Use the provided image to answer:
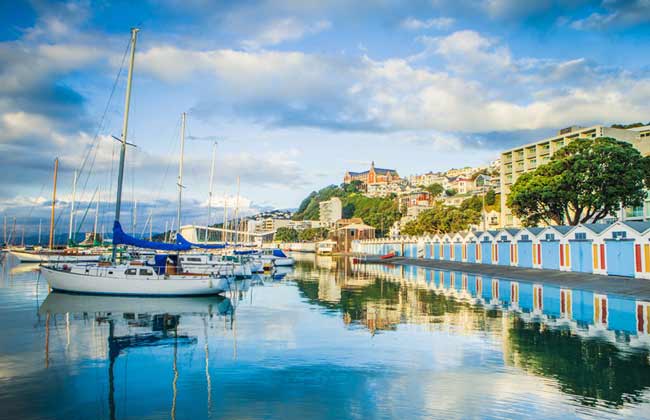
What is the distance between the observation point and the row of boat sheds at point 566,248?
36906 mm

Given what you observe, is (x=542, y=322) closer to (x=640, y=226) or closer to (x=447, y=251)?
(x=640, y=226)

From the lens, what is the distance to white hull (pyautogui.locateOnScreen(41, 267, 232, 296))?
30.3 m

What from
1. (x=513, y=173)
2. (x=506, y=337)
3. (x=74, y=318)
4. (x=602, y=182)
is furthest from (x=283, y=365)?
(x=513, y=173)

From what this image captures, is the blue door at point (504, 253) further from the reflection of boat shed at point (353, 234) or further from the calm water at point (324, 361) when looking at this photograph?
the reflection of boat shed at point (353, 234)

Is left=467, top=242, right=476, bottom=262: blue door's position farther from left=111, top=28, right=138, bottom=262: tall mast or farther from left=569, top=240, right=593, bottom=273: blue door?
left=111, top=28, right=138, bottom=262: tall mast

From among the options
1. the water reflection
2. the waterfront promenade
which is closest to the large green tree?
the waterfront promenade

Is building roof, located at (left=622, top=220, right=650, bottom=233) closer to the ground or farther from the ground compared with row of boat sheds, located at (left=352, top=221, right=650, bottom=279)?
farther from the ground

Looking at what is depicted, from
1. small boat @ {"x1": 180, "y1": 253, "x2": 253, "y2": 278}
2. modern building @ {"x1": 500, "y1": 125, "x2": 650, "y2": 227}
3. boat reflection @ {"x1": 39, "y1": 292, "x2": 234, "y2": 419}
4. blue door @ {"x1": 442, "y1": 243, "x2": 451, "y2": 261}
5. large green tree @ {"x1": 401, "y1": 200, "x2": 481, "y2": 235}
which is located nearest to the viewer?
boat reflection @ {"x1": 39, "y1": 292, "x2": 234, "y2": 419}

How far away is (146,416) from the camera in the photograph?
33.0ft

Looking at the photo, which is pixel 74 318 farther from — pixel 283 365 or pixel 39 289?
pixel 39 289

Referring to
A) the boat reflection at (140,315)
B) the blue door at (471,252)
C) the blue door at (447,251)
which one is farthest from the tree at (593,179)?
the boat reflection at (140,315)

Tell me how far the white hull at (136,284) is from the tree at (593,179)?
126 ft

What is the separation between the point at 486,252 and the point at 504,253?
4.44 meters

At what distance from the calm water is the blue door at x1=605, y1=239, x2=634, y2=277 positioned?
1163 cm
